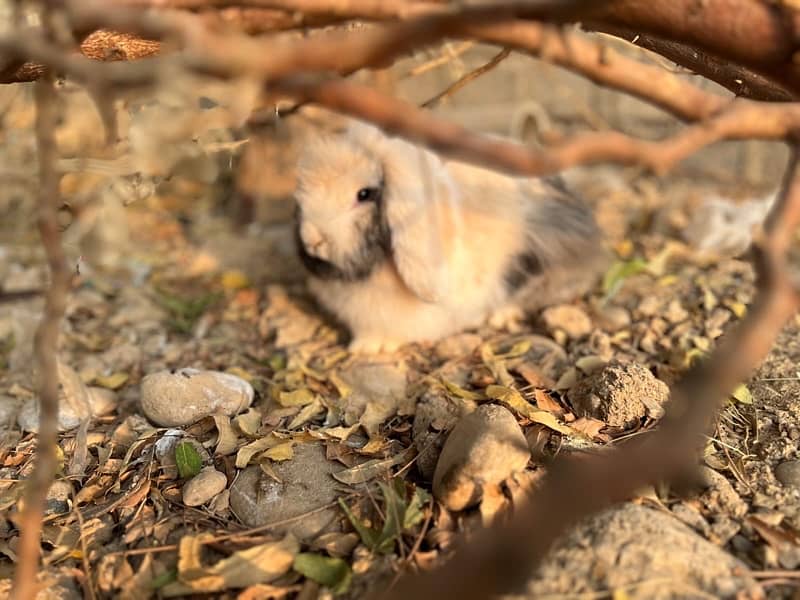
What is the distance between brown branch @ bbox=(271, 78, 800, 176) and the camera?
42.8 inches

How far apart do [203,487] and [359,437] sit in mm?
454

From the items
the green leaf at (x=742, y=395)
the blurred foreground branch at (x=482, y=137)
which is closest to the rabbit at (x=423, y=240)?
the green leaf at (x=742, y=395)

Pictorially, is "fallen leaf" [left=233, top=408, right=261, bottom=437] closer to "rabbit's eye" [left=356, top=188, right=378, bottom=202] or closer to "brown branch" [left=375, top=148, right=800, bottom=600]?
"rabbit's eye" [left=356, top=188, right=378, bottom=202]

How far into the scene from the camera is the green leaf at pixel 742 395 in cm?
206

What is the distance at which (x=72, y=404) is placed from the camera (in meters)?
2.29

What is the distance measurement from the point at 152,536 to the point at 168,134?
93 cm

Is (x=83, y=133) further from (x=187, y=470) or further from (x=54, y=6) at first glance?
(x=54, y=6)

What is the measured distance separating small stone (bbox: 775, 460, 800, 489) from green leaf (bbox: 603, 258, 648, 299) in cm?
116

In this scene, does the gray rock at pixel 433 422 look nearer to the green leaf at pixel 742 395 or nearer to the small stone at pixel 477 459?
the small stone at pixel 477 459

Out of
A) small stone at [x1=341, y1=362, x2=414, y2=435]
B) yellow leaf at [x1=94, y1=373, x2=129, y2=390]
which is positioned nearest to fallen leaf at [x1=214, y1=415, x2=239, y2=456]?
small stone at [x1=341, y1=362, x2=414, y2=435]

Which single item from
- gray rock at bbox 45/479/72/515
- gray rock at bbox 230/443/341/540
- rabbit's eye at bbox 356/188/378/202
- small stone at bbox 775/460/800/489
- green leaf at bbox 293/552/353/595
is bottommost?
gray rock at bbox 45/479/72/515

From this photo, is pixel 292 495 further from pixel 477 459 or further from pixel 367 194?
pixel 367 194

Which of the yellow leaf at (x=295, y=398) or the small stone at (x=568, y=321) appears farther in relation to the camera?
the small stone at (x=568, y=321)

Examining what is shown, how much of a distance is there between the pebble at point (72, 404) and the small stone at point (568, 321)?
1.54m
